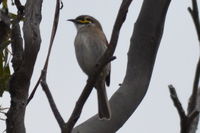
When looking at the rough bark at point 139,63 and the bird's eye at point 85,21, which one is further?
the bird's eye at point 85,21

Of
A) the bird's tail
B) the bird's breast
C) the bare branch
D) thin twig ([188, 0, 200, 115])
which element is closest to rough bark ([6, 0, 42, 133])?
the bare branch

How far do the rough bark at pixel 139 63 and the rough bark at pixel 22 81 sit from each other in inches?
68.8

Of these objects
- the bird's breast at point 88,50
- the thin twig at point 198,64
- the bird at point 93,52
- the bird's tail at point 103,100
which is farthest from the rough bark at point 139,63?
the thin twig at point 198,64

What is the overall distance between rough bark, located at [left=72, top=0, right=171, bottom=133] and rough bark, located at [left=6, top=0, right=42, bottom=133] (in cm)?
175

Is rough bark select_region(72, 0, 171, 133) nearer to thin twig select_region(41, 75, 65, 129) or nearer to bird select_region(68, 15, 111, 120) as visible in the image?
bird select_region(68, 15, 111, 120)

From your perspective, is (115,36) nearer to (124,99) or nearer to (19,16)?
(19,16)

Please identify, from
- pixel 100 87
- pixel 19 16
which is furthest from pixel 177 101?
pixel 100 87

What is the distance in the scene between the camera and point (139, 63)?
397 cm

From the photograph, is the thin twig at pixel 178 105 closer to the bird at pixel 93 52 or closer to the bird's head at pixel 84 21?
the bird at pixel 93 52

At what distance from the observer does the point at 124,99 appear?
3791mm

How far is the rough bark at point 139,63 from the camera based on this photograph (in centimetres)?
379

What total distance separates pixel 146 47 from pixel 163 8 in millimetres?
343

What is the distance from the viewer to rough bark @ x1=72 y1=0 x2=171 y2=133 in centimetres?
379

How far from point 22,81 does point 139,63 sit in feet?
6.88
